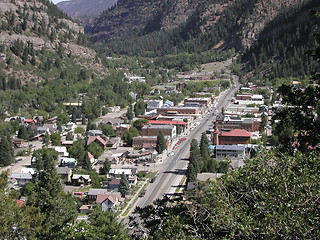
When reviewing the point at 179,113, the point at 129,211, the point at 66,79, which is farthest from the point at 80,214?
the point at 66,79

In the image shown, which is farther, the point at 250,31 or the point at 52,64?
the point at 250,31

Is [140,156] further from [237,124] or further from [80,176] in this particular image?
[237,124]

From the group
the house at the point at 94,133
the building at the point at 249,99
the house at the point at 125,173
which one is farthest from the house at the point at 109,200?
the building at the point at 249,99

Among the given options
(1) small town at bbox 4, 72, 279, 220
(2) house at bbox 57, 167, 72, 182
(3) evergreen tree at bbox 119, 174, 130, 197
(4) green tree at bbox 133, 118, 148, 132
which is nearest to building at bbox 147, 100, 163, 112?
(1) small town at bbox 4, 72, 279, 220

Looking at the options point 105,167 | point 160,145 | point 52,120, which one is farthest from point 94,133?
point 105,167

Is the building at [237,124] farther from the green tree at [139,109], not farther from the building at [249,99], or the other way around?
the building at [249,99]

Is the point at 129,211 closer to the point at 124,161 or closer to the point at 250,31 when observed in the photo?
the point at 124,161

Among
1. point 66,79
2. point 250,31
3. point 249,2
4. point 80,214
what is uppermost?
point 249,2
